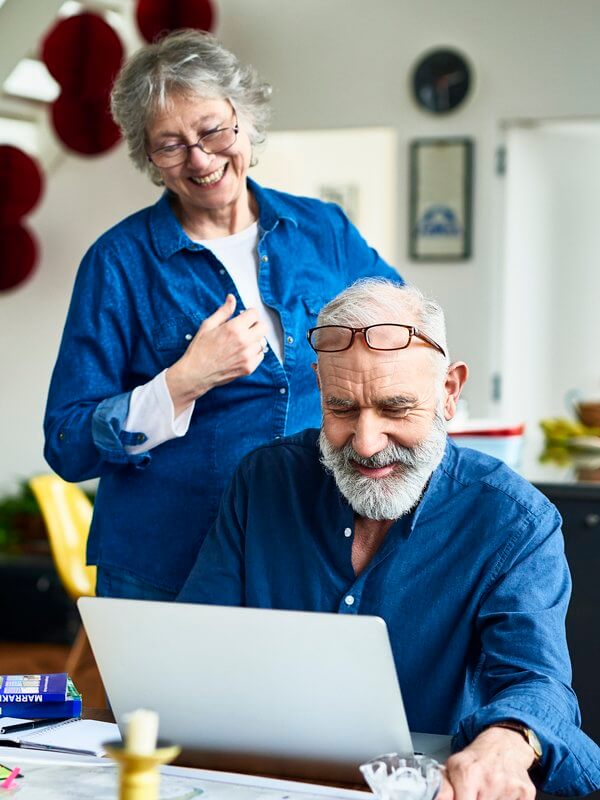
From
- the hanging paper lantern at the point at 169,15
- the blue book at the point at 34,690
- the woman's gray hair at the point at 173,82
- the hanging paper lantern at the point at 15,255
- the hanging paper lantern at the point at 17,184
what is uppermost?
the hanging paper lantern at the point at 169,15

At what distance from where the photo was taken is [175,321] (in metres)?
2.07

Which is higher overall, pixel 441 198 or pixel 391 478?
pixel 441 198

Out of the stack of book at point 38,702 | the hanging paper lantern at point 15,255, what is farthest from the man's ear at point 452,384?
the hanging paper lantern at point 15,255

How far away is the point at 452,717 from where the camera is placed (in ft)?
5.24

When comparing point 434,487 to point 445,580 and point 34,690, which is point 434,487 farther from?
point 34,690

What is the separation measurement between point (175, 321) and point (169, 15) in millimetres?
3621

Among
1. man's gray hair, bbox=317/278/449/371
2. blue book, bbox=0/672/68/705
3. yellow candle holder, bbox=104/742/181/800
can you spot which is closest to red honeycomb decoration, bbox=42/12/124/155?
man's gray hair, bbox=317/278/449/371

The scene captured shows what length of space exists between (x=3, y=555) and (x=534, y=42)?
3.41m

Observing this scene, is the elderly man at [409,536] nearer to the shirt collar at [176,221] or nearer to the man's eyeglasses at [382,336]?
the man's eyeglasses at [382,336]

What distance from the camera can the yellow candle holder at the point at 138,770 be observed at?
31.7 inches

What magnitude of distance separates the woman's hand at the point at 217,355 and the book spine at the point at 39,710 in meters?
0.55

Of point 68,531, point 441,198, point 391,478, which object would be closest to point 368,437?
point 391,478

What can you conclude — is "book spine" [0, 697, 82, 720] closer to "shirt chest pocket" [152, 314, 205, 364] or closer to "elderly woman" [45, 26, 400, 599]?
"elderly woman" [45, 26, 400, 599]

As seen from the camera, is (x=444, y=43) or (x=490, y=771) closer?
(x=490, y=771)
